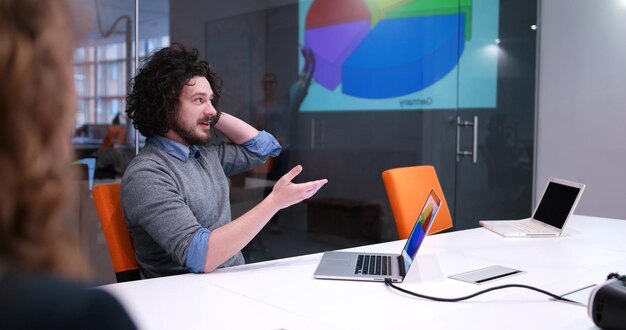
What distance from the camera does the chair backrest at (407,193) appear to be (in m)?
2.77

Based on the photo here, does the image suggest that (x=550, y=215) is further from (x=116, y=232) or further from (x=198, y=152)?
(x=116, y=232)

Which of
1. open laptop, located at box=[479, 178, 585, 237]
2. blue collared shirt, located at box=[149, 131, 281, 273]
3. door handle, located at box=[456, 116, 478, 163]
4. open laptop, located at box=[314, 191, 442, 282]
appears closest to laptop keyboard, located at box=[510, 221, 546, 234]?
open laptop, located at box=[479, 178, 585, 237]

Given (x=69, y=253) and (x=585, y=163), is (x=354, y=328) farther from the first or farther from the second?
(x=585, y=163)

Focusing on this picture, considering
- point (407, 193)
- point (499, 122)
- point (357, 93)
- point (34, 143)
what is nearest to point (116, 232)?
point (407, 193)

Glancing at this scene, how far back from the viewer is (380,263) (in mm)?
2049

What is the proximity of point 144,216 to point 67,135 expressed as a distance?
1512mm

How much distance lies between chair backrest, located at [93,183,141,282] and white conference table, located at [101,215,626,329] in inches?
14.8

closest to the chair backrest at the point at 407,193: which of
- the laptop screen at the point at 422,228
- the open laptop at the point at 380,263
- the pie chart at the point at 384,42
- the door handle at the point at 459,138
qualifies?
the open laptop at the point at 380,263

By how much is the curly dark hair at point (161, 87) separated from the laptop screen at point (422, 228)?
40.1 inches

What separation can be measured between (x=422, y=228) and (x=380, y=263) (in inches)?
8.3

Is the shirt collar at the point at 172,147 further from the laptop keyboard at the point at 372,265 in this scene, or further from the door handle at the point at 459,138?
the door handle at the point at 459,138

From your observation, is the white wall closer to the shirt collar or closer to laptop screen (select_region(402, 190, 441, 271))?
laptop screen (select_region(402, 190, 441, 271))

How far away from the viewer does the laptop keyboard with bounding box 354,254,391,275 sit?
1919 millimetres

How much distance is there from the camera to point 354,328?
1.39 m
